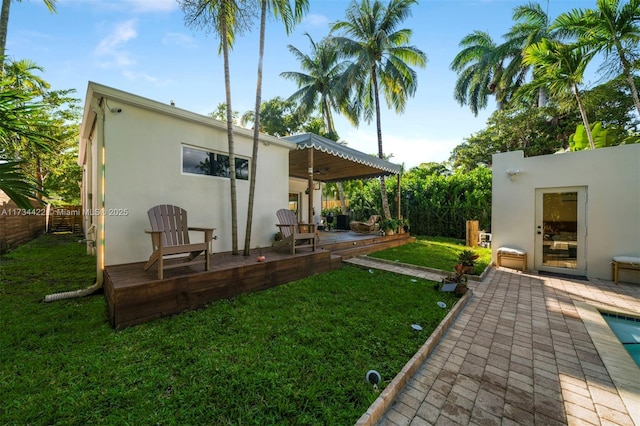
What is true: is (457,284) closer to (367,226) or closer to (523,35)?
(367,226)

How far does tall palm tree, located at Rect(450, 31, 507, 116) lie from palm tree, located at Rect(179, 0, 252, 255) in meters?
18.8

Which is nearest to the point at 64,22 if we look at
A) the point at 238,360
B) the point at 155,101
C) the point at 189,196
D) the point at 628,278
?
the point at 155,101

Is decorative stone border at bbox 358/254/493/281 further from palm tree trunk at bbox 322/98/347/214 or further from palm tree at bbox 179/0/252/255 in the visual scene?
palm tree trunk at bbox 322/98/347/214

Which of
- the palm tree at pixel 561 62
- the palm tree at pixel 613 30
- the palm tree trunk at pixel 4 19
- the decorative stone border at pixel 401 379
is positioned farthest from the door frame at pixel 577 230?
the palm tree trunk at pixel 4 19

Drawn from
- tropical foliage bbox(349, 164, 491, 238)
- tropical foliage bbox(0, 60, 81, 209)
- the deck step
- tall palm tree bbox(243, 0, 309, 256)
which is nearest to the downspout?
tropical foliage bbox(0, 60, 81, 209)

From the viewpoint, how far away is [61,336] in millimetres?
2752

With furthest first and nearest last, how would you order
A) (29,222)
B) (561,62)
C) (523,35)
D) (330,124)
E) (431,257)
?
(523,35), (330,124), (29,222), (431,257), (561,62)

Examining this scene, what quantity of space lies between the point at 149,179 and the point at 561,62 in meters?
10.3

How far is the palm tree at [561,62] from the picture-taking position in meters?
6.27

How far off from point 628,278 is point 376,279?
5634 mm

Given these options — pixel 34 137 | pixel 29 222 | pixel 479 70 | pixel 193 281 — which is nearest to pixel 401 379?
pixel 193 281

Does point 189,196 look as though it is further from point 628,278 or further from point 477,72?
point 477,72

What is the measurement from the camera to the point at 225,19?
15.5ft

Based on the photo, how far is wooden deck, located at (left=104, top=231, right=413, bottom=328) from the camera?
2984mm
